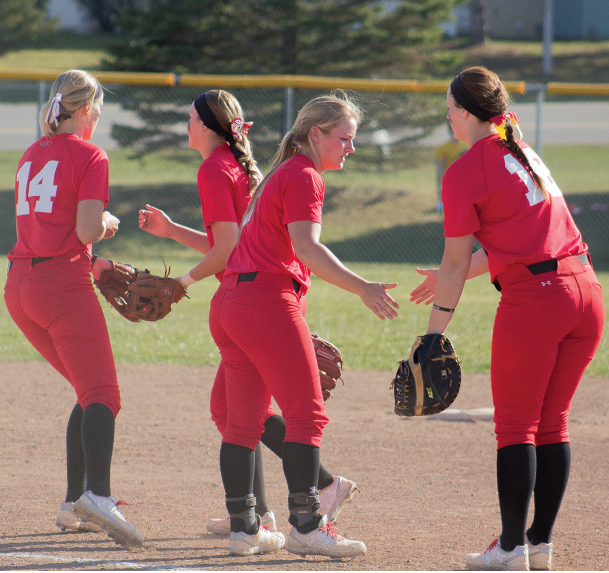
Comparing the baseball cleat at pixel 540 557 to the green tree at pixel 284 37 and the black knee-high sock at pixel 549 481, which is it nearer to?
the black knee-high sock at pixel 549 481

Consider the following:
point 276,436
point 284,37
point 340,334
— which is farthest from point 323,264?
point 284,37

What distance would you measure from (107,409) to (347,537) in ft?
4.08

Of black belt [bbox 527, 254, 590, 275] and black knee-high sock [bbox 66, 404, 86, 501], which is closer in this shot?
black belt [bbox 527, 254, 590, 275]

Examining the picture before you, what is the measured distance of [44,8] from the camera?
38.6 metres

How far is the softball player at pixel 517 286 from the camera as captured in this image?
304 centimetres

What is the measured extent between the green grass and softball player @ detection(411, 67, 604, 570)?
161 inches

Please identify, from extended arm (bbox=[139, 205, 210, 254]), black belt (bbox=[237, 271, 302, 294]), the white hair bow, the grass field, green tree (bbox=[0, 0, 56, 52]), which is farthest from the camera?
green tree (bbox=[0, 0, 56, 52])

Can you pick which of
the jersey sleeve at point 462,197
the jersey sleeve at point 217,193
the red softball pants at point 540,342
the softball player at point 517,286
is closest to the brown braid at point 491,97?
the softball player at point 517,286

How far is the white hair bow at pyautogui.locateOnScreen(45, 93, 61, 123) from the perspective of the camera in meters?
3.50

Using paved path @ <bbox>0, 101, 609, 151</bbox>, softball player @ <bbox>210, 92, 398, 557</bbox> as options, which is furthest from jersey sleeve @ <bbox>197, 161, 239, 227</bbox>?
paved path @ <bbox>0, 101, 609, 151</bbox>

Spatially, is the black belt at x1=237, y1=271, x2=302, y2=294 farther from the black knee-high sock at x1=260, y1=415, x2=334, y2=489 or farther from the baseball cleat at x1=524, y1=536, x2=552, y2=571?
the baseball cleat at x1=524, y1=536, x2=552, y2=571

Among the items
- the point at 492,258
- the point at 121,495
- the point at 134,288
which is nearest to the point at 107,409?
the point at 134,288

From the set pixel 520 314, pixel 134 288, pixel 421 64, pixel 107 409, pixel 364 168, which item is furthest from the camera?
pixel 421 64

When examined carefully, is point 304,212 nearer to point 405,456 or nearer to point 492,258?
point 492,258
